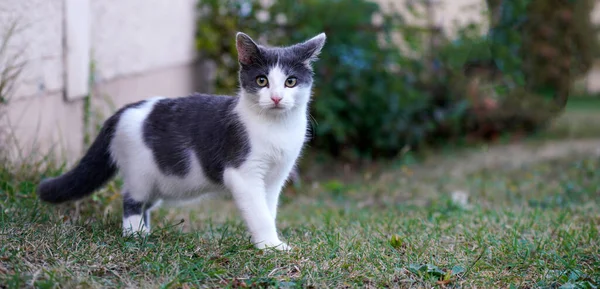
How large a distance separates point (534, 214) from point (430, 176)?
7.98 feet

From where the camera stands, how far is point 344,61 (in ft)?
23.8

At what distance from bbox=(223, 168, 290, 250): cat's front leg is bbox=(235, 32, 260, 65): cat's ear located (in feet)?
1.78

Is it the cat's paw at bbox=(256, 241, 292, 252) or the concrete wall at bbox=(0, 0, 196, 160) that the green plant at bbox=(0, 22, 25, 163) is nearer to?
the concrete wall at bbox=(0, 0, 196, 160)

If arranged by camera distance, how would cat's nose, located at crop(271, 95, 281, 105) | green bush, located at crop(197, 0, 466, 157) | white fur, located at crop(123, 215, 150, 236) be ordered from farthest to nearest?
green bush, located at crop(197, 0, 466, 157)
white fur, located at crop(123, 215, 150, 236)
cat's nose, located at crop(271, 95, 281, 105)

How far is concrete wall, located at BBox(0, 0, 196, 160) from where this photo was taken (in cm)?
427

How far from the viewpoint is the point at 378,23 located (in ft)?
25.1

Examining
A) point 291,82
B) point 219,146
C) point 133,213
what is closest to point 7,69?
point 133,213

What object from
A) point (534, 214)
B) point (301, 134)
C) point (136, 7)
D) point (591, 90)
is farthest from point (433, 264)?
point (591, 90)

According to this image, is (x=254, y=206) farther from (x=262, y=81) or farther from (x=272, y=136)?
(x=262, y=81)

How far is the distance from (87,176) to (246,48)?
1.17 m

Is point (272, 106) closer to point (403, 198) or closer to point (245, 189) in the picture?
point (245, 189)

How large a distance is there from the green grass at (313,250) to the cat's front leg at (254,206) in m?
0.08

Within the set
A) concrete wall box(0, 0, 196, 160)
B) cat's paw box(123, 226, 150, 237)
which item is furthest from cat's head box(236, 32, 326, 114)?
concrete wall box(0, 0, 196, 160)

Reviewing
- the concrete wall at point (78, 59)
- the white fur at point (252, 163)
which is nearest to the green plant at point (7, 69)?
the concrete wall at point (78, 59)
